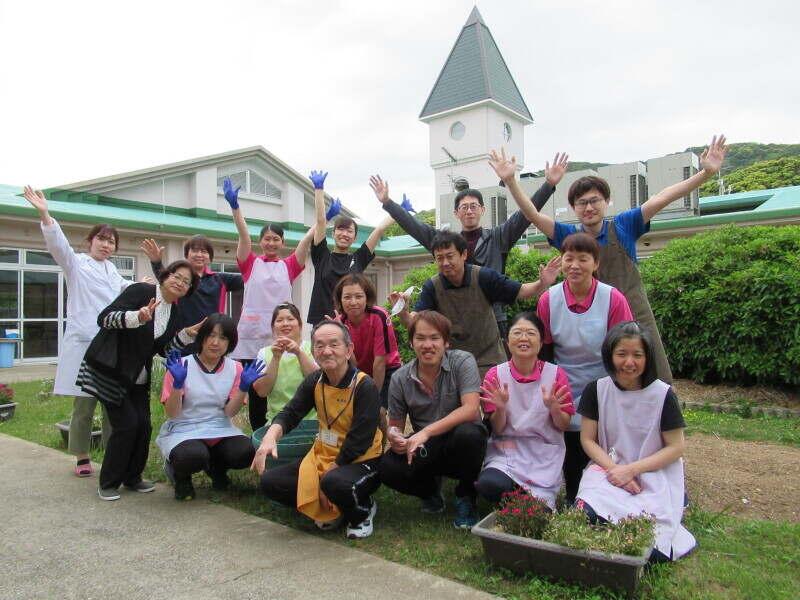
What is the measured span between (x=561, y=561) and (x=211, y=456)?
7.92 feet

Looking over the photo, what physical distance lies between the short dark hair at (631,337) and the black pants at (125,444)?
305cm

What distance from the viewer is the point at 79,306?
4418mm

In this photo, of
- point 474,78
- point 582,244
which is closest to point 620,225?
point 582,244

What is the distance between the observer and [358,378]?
11.1 ft

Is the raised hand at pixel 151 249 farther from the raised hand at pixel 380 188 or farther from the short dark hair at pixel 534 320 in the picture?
the short dark hair at pixel 534 320

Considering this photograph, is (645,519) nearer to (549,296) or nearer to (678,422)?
(678,422)

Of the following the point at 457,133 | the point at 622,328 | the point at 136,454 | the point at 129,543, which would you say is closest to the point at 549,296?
the point at 622,328

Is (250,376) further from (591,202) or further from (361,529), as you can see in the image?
(591,202)

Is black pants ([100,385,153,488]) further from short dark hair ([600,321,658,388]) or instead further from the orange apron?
short dark hair ([600,321,658,388])

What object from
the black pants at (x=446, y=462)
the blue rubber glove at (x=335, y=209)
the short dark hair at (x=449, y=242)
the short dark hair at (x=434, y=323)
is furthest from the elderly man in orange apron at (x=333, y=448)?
the blue rubber glove at (x=335, y=209)

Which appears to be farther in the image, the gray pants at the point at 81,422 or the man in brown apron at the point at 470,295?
the gray pants at the point at 81,422

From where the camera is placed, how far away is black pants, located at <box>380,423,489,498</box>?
330 cm

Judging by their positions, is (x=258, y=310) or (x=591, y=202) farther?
(x=258, y=310)

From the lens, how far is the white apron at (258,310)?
4.73 metres
